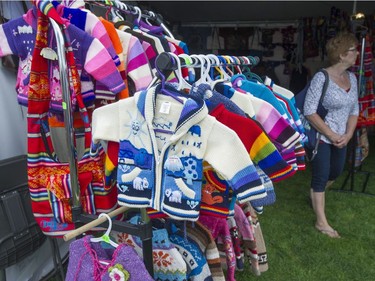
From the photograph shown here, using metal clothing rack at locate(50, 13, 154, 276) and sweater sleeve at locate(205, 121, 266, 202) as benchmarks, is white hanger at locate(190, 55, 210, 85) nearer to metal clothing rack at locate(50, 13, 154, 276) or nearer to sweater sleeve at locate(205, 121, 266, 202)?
sweater sleeve at locate(205, 121, 266, 202)

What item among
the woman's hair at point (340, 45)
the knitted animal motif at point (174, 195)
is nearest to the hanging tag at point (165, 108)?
the knitted animal motif at point (174, 195)

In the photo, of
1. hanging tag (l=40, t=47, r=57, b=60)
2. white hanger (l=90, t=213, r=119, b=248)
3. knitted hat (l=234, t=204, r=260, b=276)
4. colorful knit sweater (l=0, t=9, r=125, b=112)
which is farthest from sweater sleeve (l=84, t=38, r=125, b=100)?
knitted hat (l=234, t=204, r=260, b=276)

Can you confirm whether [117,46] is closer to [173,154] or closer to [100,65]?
[100,65]

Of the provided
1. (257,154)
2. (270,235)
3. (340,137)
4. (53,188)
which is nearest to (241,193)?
(257,154)

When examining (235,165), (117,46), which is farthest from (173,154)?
(117,46)

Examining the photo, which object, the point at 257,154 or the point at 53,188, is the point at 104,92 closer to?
the point at 53,188

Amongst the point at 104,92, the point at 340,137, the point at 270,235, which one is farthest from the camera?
→ the point at 270,235

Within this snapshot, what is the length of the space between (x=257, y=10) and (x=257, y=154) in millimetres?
4537

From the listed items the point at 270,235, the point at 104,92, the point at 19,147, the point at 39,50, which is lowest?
the point at 270,235

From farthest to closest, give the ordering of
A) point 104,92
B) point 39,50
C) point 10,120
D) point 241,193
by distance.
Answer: point 10,120, point 104,92, point 39,50, point 241,193

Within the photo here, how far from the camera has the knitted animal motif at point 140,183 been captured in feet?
3.33

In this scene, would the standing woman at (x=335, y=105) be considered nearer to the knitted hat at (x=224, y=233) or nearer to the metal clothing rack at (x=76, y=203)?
the knitted hat at (x=224, y=233)

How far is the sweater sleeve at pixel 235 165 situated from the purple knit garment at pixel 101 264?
1.10ft

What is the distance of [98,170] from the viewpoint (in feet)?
3.91
